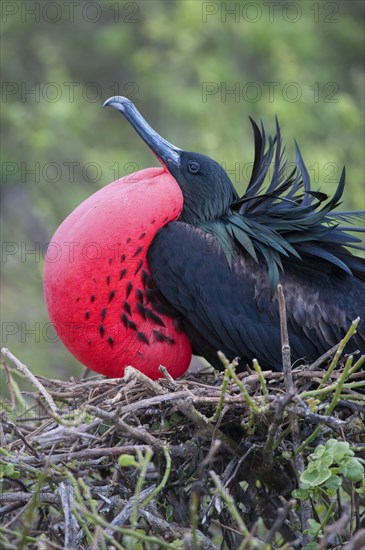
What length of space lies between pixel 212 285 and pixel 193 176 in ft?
1.72

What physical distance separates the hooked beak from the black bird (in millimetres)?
292

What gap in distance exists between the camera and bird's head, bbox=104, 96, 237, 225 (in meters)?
4.12

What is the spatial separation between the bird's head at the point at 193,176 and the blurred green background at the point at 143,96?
2.45m

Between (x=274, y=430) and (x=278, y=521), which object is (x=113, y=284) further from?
(x=278, y=521)

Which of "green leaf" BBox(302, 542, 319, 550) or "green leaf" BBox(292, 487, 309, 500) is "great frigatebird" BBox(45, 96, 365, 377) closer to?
"green leaf" BBox(292, 487, 309, 500)

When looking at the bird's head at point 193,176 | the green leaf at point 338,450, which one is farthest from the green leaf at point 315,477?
the bird's head at point 193,176

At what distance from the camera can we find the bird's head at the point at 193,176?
4.12 meters

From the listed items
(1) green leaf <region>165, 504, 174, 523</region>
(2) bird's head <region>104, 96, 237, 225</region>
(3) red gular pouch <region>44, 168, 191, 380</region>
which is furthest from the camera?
(2) bird's head <region>104, 96, 237, 225</region>

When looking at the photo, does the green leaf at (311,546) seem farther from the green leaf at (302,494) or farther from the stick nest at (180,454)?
the green leaf at (302,494)

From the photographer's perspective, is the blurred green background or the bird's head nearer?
the bird's head

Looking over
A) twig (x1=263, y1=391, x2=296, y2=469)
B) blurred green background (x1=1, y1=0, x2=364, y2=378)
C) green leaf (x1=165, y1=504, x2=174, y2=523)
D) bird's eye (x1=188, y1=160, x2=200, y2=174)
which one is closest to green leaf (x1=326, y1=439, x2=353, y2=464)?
twig (x1=263, y1=391, x2=296, y2=469)

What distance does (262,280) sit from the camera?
391 cm

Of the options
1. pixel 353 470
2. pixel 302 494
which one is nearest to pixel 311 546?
pixel 302 494

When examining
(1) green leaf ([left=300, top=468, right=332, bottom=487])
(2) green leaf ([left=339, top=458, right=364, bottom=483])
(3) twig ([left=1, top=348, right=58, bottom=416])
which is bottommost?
(1) green leaf ([left=300, top=468, right=332, bottom=487])
